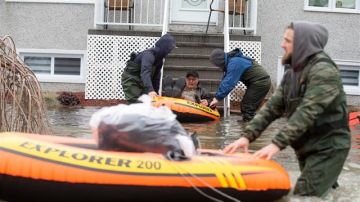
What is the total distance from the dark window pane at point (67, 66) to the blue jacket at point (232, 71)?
18.5 feet

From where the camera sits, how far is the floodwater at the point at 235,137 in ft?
16.8

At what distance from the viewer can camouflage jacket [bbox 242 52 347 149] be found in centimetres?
459

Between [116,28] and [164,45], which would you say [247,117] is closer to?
[164,45]

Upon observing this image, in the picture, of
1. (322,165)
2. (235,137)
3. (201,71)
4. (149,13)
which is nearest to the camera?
(322,165)

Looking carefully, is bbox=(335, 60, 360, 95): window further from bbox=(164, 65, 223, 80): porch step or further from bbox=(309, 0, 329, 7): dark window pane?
bbox=(164, 65, 223, 80): porch step

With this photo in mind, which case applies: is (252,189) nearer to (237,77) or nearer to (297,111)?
(297,111)

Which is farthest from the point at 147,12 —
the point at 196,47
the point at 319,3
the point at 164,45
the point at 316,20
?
the point at 164,45

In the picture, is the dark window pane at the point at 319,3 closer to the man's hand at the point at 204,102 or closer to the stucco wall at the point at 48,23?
the stucco wall at the point at 48,23

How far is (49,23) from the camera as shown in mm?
15414

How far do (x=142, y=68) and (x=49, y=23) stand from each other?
19.8 ft

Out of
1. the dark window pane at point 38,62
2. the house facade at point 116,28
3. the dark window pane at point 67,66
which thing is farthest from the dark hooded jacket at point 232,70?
the dark window pane at point 38,62

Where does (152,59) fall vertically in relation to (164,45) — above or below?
below

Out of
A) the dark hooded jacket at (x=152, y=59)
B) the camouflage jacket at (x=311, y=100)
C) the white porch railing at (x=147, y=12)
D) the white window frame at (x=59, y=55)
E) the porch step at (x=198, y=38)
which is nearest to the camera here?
the camouflage jacket at (x=311, y=100)

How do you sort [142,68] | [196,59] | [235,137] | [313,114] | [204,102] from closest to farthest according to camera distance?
[313,114]
[235,137]
[142,68]
[204,102]
[196,59]
